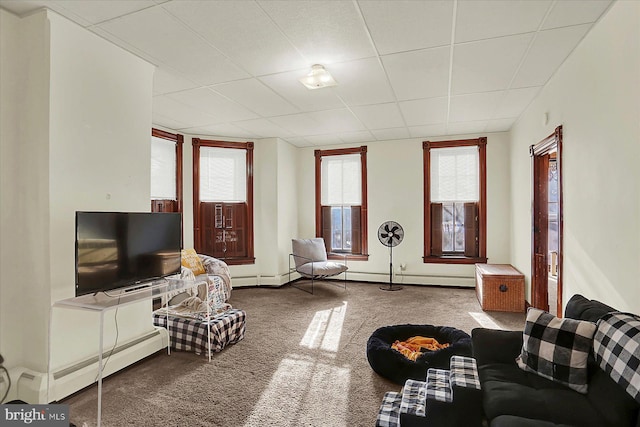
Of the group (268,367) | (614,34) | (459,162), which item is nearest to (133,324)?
(268,367)

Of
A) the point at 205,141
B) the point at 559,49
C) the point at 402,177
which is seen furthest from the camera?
the point at 402,177

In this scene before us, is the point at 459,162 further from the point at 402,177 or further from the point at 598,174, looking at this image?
the point at 598,174

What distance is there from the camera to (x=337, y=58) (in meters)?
3.08

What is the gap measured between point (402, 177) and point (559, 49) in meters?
3.58

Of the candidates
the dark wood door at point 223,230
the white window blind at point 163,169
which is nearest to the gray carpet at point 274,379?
the dark wood door at point 223,230

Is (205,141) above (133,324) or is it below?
above

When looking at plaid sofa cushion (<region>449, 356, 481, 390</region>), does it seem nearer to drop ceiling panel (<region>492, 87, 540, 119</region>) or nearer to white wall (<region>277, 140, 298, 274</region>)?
drop ceiling panel (<region>492, 87, 540, 119</region>)

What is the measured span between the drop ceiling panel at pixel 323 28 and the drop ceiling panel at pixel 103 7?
2.75 feet

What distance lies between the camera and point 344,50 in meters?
2.93

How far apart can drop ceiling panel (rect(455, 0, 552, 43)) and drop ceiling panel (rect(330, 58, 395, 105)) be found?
0.82 meters

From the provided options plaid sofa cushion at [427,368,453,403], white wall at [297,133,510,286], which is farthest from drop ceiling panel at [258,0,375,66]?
white wall at [297,133,510,286]

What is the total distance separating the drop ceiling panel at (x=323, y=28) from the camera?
232 centimetres

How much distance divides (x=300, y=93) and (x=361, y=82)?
29.3 inches

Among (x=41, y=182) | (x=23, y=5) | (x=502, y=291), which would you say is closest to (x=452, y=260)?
(x=502, y=291)
